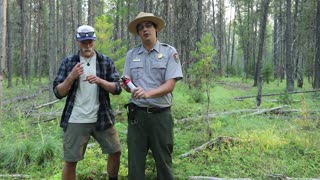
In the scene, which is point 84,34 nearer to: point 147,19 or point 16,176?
point 147,19

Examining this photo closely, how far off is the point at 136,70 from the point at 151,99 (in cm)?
38

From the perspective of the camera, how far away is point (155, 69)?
12.4 ft

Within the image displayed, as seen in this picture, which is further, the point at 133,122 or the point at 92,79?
the point at 133,122

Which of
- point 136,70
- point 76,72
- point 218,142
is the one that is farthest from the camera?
point 218,142

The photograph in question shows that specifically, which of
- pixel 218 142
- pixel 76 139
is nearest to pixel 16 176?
pixel 76 139

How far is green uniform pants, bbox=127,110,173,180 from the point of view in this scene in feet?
12.5

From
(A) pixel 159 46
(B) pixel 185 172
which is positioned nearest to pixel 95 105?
(A) pixel 159 46

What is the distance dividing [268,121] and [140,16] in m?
6.28

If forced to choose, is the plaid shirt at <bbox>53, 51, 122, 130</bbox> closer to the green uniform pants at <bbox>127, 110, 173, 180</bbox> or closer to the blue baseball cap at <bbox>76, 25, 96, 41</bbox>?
the blue baseball cap at <bbox>76, 25, 96, 41</bbox>

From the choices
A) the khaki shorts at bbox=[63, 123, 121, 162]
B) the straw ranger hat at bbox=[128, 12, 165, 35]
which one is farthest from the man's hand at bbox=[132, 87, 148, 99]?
the khaki shorts at bbox=[63, 123, 121, 162]

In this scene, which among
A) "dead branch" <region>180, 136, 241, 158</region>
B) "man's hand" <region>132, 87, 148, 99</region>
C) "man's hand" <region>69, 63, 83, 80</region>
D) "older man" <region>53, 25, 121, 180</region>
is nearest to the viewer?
"man's hand" <region>132, 87, 148, 99</region>

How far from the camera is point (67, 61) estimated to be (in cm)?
417

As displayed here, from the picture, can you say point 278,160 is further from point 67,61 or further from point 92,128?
point 67,61

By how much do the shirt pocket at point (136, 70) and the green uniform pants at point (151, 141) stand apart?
0.39 metres
